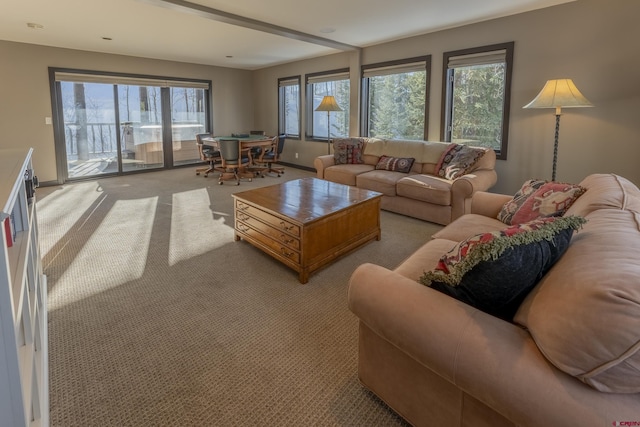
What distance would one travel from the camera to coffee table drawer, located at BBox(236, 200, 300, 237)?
2.84m

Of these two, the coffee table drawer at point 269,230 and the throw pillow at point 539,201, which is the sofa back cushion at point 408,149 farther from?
the coffee table drawer at point 269,230

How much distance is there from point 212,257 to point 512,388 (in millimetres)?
2727

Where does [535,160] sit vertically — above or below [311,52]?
below

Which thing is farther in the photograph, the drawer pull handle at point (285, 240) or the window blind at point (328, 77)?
the window blind at point (328, 77)

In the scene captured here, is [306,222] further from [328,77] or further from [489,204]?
[328,77]

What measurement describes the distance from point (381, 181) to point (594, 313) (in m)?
3.88

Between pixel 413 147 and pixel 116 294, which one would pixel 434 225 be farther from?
pixel 116 294

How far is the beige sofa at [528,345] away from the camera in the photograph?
0.88m

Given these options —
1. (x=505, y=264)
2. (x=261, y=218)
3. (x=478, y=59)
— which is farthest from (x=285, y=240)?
(x=478, y=59)

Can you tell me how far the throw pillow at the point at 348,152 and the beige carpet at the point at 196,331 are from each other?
186 cm

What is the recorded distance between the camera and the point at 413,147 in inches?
202

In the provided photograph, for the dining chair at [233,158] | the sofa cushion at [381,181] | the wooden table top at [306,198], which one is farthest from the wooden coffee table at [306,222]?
the dining chair at [233,158]

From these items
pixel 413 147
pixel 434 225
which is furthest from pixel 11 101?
pixel 434 225

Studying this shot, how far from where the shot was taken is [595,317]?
35.1 inches
